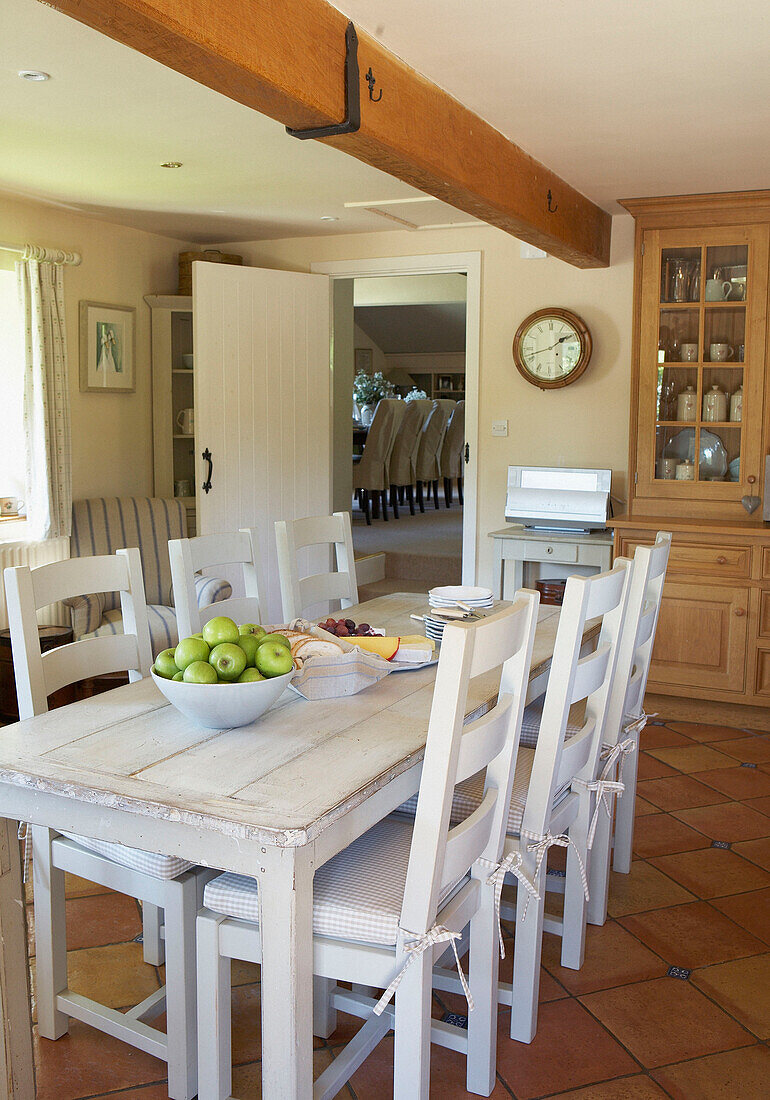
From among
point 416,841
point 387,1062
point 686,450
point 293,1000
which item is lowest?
point 387,1062

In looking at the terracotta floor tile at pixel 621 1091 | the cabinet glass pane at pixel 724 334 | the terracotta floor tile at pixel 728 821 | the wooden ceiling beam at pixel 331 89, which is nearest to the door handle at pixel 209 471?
the wooden ceiling beam at pixel 331 89

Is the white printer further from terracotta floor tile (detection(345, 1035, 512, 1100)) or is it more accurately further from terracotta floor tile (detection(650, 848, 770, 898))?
terracotta floor tile (detection(345, 1035, 512, 1100))

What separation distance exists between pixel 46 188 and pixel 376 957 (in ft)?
12.9

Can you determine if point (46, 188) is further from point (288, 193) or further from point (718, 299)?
point (718, 299)

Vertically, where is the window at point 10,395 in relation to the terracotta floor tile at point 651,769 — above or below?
above

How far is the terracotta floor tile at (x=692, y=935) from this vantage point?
243cm

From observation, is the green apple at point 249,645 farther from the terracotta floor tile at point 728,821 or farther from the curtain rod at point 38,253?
the curtain rod at point 38,253

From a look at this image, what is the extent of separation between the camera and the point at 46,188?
172 inches

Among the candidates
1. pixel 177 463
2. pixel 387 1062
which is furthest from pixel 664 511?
pixel 387 1062

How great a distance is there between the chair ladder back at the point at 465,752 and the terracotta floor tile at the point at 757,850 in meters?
1.53

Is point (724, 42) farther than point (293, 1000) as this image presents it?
Yes

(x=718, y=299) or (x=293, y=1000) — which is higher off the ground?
(x=718, y=299)

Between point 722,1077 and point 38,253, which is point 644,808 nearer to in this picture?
point 722,1077

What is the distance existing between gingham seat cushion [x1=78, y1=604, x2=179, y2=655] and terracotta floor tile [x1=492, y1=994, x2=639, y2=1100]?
2370 millimetres
